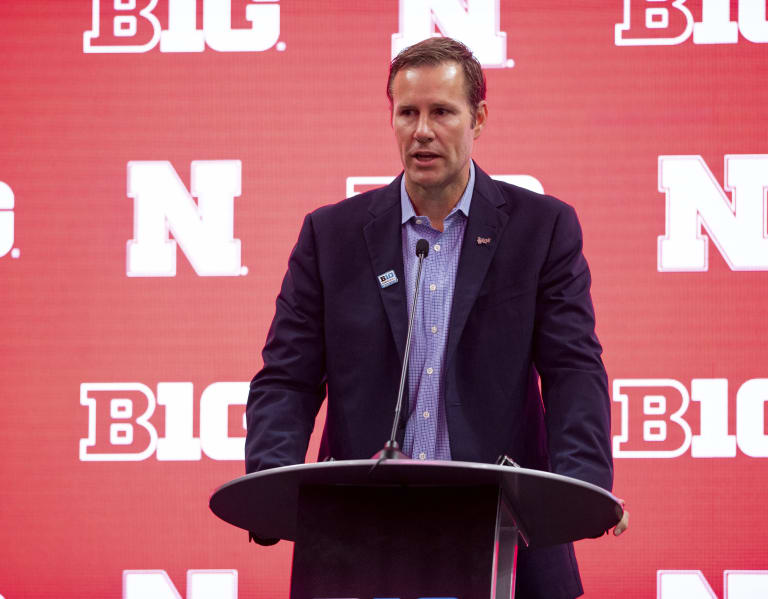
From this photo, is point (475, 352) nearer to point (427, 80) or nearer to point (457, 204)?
point (457, 204)

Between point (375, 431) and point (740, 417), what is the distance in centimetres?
180

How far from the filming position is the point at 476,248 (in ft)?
7.49

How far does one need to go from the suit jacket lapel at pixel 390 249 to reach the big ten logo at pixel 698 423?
58.1 inches

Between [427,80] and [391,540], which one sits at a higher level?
[427,80]

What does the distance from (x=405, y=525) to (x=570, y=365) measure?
2.01 feet

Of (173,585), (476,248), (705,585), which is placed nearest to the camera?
(476,248)

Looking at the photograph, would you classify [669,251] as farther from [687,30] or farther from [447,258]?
[447,258]

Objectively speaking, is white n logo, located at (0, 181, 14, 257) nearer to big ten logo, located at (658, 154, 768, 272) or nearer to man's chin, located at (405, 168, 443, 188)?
man's chin, located at (405, 168, 443, 188)

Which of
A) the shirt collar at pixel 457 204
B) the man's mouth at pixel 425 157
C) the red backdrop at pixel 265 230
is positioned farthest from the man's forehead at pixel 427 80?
the red backdrop at pixel 265 230

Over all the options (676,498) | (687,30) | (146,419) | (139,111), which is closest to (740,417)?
(676,498)

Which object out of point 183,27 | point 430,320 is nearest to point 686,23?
point 183,27

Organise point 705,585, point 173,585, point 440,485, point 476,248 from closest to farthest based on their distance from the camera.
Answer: point 440,485
point 476,248
point 705,585
point 173,585

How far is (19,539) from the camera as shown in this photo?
3.69 m

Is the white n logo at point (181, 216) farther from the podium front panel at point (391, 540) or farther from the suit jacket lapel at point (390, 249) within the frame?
the podium front panel at point (391, 540)
